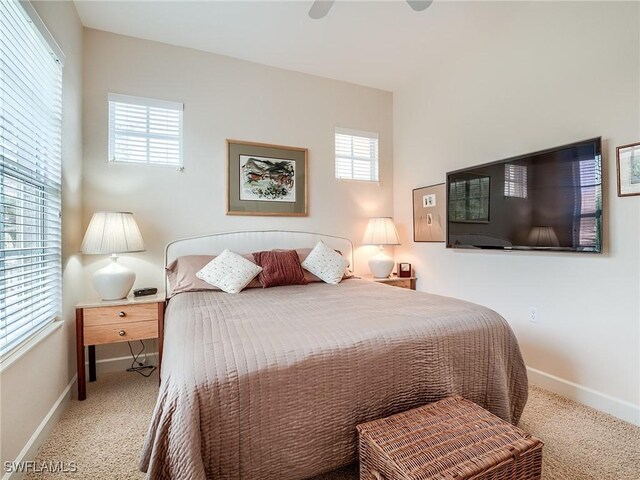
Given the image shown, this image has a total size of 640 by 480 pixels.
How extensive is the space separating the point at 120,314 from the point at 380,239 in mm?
2553

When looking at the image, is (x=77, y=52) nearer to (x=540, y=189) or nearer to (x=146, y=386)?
(x=146, y=386)

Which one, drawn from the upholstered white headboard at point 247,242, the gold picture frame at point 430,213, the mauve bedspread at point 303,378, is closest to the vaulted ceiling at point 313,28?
the gold picture frame at point 430,213

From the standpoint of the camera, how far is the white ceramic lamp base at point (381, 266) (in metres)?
3.38

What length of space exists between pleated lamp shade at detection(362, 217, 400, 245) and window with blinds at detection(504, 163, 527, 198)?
124cm

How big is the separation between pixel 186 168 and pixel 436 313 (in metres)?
2.54

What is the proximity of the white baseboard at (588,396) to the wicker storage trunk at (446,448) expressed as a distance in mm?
1264

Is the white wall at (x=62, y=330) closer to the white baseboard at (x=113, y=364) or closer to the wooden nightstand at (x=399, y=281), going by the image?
the white baseboard at (x=113, y=364)

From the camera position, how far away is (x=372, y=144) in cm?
379

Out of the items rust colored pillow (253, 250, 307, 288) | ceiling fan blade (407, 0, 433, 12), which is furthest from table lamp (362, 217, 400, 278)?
ceiling fan blade (407, 0, 433, 12)

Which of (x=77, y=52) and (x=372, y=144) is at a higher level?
(x=77, y=52)

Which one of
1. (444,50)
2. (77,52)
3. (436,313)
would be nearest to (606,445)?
(436,313)

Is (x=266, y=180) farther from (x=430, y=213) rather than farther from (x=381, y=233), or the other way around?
(x=430, y=213)

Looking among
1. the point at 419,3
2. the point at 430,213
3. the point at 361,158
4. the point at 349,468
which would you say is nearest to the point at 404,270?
the point at 430,213

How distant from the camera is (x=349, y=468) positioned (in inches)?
57.5
